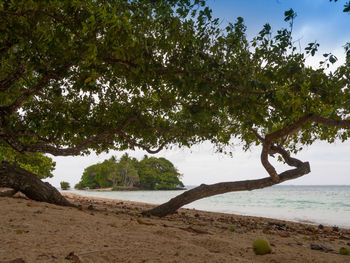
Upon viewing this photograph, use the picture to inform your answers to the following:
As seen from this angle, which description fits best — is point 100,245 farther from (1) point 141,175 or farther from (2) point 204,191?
(1) point 141,175

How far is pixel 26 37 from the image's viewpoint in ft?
14.8

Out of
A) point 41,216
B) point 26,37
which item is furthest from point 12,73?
point 41,216

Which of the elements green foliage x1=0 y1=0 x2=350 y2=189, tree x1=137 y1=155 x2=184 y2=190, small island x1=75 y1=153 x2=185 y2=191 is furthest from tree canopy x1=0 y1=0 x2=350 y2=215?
tree x1=137 y1=155 x2=184 y2=190

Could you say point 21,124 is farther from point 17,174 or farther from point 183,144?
point 183,144

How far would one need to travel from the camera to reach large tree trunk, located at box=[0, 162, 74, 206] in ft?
19.9

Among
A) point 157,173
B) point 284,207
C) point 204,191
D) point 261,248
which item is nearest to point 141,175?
point 157,173

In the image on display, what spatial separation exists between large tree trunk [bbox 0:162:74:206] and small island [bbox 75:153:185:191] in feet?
193

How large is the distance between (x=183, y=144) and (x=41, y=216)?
5.91m

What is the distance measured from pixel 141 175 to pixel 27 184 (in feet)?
217

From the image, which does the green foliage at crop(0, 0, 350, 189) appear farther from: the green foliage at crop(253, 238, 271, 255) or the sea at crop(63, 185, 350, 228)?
the sea at crop(63, 185, 350, 228)

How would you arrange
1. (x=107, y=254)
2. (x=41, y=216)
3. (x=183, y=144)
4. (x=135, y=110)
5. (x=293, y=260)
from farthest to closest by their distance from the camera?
1. (x=183, y=144)
2. (x=135, y=110)
3. (x=41, y=216)
4. (x=293, y=260)
5. (x=107, y=254)

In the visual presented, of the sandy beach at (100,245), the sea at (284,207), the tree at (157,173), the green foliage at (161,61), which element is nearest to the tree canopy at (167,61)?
the green foliage at (161,61)

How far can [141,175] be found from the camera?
234ft

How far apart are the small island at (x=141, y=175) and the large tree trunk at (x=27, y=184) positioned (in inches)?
2310
